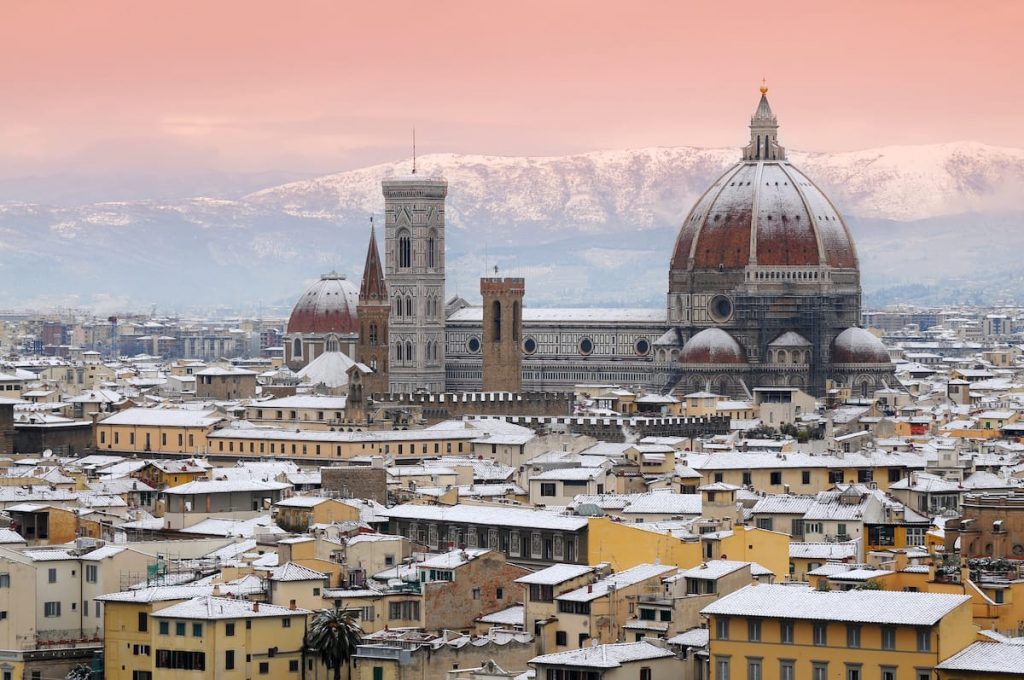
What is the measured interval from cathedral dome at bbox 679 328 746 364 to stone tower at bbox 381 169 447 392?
586 inches

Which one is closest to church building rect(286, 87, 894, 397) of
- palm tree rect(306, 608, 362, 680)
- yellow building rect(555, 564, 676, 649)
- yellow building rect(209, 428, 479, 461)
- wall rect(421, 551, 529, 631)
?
yellow building rect(209, 428, 479, 461)

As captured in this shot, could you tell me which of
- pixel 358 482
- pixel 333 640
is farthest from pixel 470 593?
pixel 358 482

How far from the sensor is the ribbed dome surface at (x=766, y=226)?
467 feet

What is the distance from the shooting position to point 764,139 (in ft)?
491

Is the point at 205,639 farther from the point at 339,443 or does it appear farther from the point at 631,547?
the point at 339,443

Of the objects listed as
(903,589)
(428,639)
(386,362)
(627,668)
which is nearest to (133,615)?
(428,639)

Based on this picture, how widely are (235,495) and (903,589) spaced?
85.0ft

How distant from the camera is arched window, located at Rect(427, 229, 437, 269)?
147 metres

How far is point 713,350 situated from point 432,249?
18.4 m

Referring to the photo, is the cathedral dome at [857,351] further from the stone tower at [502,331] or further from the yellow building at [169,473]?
the yellow building at [169,473]

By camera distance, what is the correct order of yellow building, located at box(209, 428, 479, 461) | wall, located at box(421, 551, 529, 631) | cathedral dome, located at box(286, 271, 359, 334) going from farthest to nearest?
cathedral dome, located at box(286, 271, 359, 334) → yellow building, located at box(209, 428, 479, 461) → wall, located at box(421, 551, 529, 631)

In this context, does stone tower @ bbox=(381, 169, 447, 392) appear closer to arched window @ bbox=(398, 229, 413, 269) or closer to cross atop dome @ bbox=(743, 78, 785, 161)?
arched window @ bbox=(398, 229, 413, 269)

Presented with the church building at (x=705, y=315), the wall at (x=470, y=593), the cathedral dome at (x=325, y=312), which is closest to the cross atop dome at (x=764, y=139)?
the church building at (x=705, y=315)

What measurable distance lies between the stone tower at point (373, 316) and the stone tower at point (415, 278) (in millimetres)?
1884
